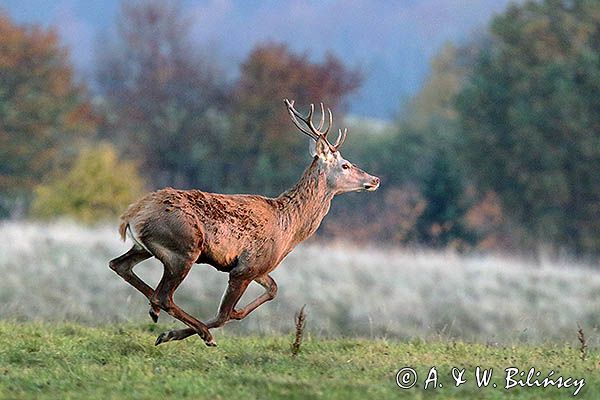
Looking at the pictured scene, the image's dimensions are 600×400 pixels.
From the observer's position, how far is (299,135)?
49719mm

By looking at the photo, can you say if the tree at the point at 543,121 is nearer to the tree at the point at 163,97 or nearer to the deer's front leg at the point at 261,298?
the tree at the point at 163,97

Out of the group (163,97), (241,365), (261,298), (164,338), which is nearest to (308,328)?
(261,298)

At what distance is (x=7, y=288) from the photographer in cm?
1945

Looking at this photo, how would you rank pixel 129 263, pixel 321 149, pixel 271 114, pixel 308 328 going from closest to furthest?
pixel 129 263 < pixel 321 149 < pixel 308 328 < pixel 271 114

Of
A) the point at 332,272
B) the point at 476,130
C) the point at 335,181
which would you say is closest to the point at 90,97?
the point at 476,130

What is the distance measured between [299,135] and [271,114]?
1532mm

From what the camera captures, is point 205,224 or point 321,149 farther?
point 321,149

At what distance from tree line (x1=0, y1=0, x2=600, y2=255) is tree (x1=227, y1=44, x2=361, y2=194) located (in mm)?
77

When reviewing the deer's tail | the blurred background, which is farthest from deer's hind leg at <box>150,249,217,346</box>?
the blurred background

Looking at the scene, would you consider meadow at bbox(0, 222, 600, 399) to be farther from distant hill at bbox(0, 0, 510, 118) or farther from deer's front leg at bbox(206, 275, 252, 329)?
distant hill at bbox(0, 0, 510, 118)

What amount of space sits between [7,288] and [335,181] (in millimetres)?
9795

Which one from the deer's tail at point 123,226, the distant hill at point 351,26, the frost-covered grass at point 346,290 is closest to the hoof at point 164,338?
the deer's tail at point 123,226

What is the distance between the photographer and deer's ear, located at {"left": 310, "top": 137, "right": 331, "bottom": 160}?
11.2 meters

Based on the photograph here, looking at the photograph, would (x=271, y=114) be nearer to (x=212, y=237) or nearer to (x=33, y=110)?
(x=33, y=110)
